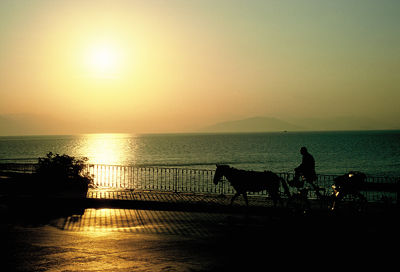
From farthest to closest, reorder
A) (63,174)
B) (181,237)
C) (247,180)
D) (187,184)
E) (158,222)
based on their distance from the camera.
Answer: (187,184), (63,174), (247,180), (158,222), (181,237)

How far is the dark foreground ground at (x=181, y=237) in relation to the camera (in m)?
8.23

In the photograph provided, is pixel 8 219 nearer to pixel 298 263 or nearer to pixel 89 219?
pixel 89 219

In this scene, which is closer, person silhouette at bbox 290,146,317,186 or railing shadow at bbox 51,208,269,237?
railing shadow at bbox 51,208,269,237

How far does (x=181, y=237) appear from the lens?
427 inches

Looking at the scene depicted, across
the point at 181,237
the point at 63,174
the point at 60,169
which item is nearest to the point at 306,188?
the point at 181,237

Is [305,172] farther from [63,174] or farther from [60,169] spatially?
[60,169]

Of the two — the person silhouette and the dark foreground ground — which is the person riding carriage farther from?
the dark foreground ground

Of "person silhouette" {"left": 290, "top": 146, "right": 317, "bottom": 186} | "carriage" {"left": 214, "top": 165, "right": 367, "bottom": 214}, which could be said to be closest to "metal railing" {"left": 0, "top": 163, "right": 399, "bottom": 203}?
"carriage" {"left": 214, "top": 165, "right": 367, "bottom": 214}

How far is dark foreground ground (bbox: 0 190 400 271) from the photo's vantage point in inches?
324

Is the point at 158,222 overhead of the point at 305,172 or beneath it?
beneath

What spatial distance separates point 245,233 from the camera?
1127 centimetres

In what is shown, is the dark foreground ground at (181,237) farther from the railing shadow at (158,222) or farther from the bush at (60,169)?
the bush at (60,169)

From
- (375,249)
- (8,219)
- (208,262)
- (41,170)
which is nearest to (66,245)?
(208,262)

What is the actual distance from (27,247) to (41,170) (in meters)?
11.3
